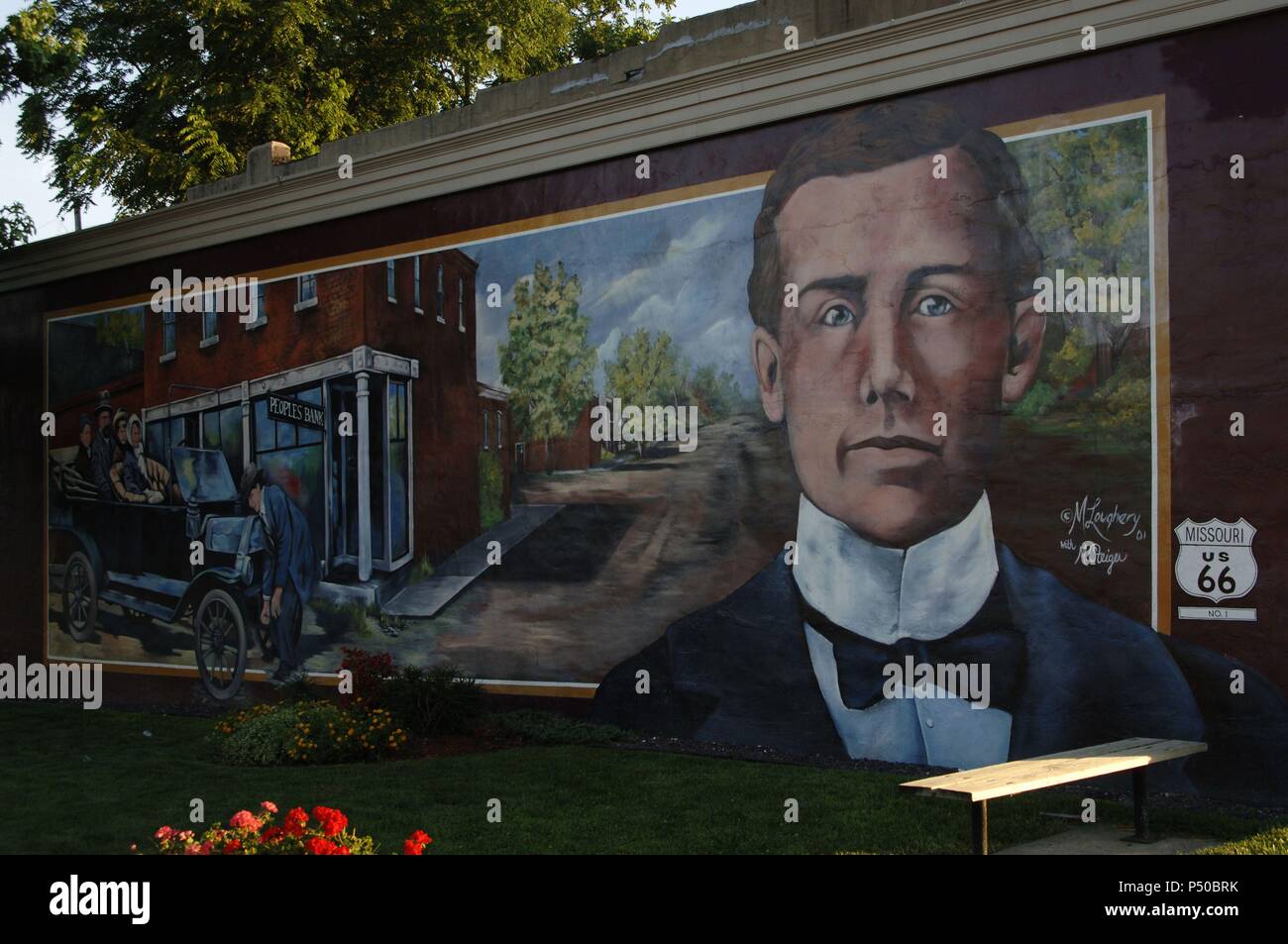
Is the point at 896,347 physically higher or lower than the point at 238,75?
lower

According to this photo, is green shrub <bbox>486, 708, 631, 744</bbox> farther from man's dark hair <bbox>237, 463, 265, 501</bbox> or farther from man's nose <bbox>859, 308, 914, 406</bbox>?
man's dark hair <bbox>237, 463, 265, 501</bbox>

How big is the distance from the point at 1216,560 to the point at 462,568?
7.17m

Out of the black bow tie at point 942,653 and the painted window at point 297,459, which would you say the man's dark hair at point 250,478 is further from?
the black bow tie at point 942,653

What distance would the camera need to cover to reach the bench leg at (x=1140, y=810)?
7168mm

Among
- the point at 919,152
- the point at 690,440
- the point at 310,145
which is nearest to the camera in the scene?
the point at 919,152

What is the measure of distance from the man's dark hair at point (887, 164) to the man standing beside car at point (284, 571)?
20.8 feet

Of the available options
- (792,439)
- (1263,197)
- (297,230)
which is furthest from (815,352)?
(297,230)

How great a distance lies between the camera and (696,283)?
11055 millimetres

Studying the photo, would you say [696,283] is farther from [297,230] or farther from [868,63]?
[297,230]

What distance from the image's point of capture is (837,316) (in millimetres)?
10133

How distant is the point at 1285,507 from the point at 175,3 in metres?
23.3

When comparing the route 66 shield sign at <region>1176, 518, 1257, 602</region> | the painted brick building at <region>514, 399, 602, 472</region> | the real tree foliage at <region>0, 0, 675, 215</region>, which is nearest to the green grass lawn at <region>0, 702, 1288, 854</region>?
the route 66 shield sign at <region>1176, 518, 1257, 602</region>

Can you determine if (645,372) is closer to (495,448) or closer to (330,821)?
(495,448)
